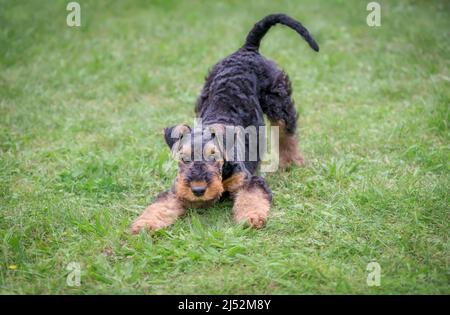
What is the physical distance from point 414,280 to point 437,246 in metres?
0.53

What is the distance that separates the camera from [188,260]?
150 inches

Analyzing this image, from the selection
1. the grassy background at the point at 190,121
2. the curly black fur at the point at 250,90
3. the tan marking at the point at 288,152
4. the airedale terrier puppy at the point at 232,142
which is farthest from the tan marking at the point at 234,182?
the tan marking at the point at 288,152

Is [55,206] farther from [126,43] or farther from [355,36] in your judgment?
[355,36]

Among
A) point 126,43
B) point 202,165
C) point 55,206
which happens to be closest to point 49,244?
point 55,206

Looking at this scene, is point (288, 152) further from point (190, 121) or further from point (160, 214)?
point (160, 214)

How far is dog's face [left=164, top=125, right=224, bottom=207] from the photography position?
12.9 feet

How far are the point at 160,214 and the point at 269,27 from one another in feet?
7.56

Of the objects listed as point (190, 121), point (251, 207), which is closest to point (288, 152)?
point (251, 207)

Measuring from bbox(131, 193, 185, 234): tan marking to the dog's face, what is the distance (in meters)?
0.15

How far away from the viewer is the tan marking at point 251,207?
4.18m

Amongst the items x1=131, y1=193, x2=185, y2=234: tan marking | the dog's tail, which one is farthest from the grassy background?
the dog's tail

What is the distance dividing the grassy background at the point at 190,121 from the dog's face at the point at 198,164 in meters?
0.33

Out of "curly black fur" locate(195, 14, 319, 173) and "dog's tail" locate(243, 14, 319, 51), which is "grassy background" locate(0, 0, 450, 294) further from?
"dog's tail" locate(243, 14, 319, 51)

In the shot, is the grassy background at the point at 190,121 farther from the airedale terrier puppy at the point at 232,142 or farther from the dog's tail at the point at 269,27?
the dog's tail at the point at 269,27
